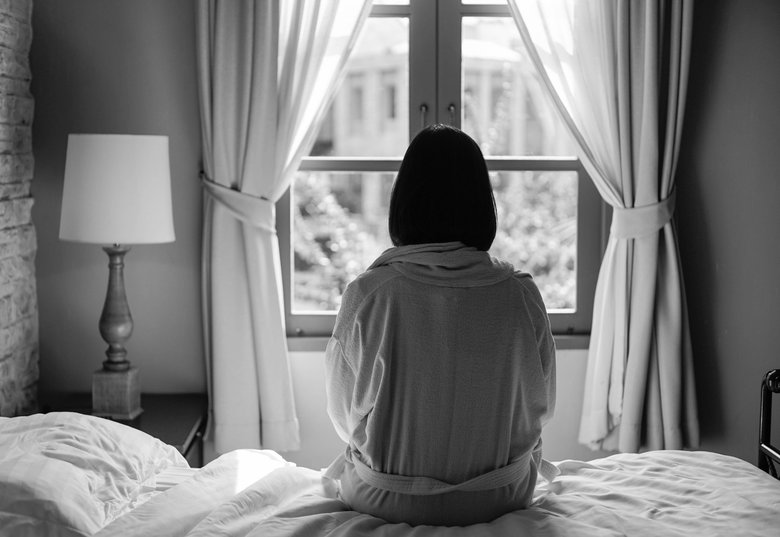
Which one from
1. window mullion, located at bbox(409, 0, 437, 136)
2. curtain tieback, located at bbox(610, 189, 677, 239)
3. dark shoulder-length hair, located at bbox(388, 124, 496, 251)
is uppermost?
window mullion, located at bbox(409, 0, 437, 136)

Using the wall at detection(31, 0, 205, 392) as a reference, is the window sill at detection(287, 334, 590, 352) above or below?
below

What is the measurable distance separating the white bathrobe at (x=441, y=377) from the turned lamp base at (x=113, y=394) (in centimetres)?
132

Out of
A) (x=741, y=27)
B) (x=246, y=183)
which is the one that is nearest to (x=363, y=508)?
(x=246, y=183)

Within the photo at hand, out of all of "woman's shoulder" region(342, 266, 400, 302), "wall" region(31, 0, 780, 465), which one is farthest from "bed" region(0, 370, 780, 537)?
"wall" region(31, 0, 780, 465)

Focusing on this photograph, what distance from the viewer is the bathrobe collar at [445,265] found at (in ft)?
5.90

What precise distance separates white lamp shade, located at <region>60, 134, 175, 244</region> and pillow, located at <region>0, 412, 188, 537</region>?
2.23 feet

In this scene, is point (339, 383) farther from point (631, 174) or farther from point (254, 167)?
point (631, 174)

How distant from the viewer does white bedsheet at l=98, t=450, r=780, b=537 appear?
175cm

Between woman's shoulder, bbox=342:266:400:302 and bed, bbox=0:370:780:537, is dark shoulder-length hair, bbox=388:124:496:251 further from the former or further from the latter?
bed, bbox=0:370:780:537

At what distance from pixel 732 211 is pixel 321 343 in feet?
4.93

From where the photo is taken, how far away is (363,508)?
187 cm

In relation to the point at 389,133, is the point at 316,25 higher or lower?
higher

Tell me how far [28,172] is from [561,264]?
1981 millimetres

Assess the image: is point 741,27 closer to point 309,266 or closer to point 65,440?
point 309,266
